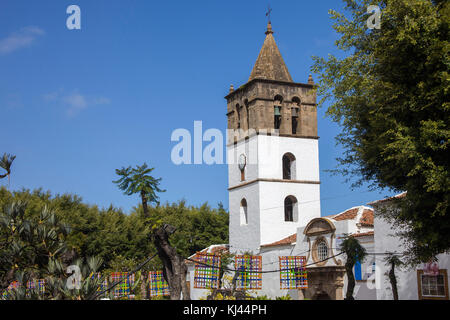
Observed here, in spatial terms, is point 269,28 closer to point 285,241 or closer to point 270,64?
point 270,64

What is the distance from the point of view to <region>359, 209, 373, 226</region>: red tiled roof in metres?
29.5

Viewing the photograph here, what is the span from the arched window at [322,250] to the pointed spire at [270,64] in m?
14.2

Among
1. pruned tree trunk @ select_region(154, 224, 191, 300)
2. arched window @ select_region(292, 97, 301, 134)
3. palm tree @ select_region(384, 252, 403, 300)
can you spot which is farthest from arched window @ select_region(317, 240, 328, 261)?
pruned tree trunk @ select_region(154, 224, 191, 300)

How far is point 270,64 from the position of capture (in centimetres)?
4147

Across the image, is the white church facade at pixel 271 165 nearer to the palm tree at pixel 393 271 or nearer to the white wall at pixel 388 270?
the white wall at pixel 388 270

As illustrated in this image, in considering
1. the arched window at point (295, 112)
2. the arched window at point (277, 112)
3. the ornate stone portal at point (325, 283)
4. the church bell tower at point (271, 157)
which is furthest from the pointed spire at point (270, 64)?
the ornate stone portal at point (325, 283)

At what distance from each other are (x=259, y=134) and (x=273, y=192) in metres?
4.32

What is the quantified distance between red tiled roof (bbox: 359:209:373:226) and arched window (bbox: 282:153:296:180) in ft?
34.5

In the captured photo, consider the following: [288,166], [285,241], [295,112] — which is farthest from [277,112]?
[285,241]

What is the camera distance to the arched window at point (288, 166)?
40.7m

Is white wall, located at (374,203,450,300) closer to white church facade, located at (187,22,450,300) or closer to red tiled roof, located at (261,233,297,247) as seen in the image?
white church facade, located at (187,22,450,300)
